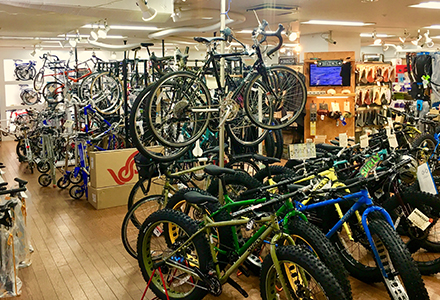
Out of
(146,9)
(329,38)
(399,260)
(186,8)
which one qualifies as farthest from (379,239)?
(329,38)

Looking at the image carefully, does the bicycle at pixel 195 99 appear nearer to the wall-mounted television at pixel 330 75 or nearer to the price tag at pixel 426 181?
the price tag at pixel 426 181

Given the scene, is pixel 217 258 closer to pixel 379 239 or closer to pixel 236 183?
pixel 236 183

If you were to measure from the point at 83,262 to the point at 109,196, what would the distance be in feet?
5.57

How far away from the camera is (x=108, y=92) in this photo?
7117 millimetres

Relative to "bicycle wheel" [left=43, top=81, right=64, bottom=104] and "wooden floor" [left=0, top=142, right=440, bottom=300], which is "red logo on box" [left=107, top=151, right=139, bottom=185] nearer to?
"wooden floor" [left=0, top=142, right=440, bottom=300]

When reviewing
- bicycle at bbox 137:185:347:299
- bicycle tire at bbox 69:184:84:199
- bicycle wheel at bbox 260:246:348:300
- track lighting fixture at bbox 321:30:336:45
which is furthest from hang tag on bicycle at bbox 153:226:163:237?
track lighting fixture at bbox 321:30:336:45

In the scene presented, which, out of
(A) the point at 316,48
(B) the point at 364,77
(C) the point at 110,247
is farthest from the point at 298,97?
(A) the point at 316,48

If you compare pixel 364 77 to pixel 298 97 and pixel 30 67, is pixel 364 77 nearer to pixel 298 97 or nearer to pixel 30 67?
pixel 298 97

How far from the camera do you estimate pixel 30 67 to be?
14.6 m

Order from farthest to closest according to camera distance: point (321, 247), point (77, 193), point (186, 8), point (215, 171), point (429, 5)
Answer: point (429, 5), point (186, 8), point (77, 193), point (215, 171), point (321, 247)

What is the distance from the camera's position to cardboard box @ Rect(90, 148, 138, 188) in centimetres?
525

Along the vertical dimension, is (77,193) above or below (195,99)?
below

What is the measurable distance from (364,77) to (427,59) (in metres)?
1.18

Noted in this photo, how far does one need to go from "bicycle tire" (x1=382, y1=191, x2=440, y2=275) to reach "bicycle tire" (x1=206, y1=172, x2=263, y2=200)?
110 cm
